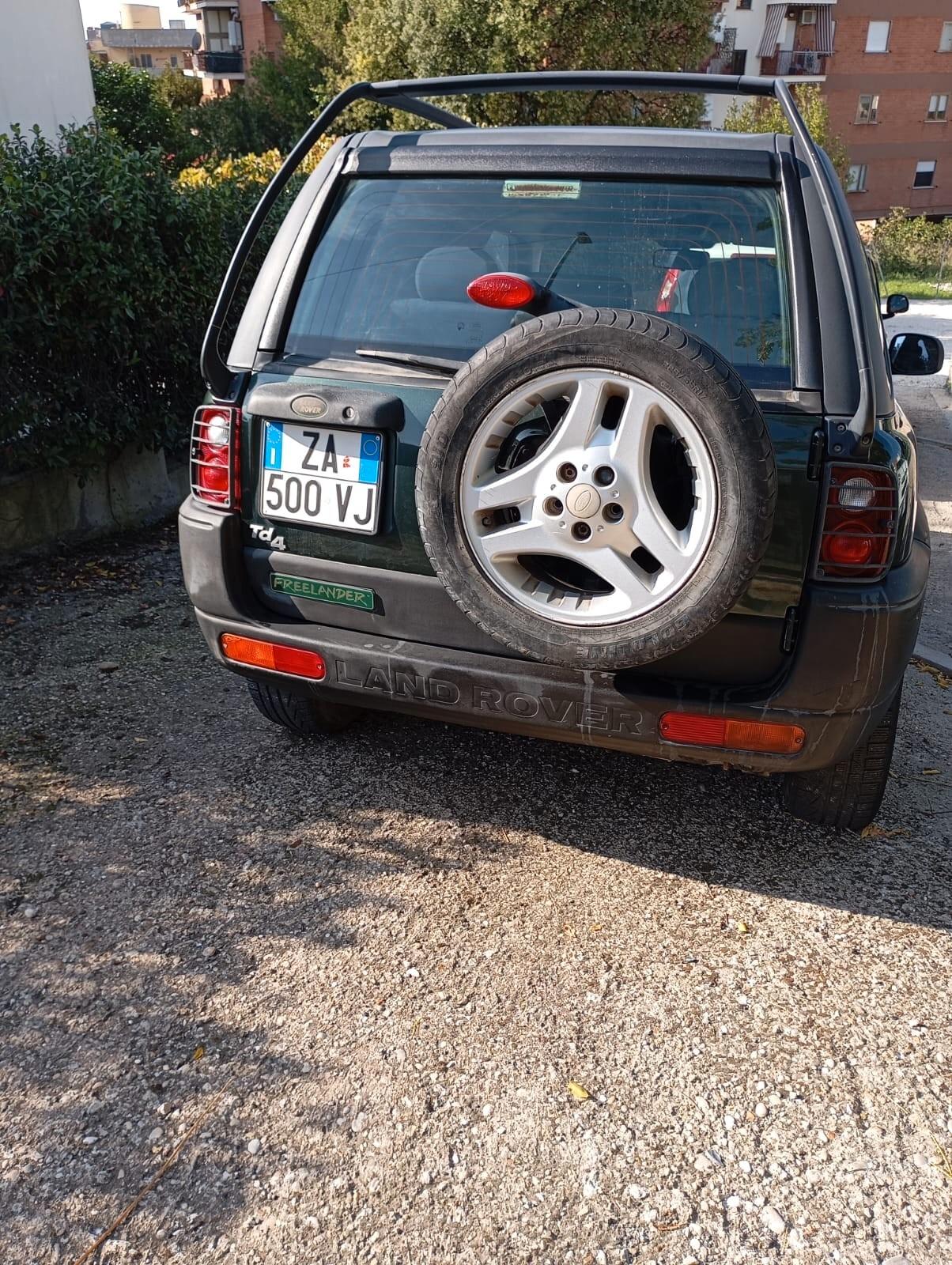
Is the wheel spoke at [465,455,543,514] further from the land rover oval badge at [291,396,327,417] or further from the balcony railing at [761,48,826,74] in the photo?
the balcony railing at [761,48,826,74]

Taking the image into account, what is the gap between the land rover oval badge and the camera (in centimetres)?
266

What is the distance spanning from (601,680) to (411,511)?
0.67 meters

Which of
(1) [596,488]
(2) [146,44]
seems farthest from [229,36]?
(1) [596,488]

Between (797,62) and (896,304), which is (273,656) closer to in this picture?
(896,304)

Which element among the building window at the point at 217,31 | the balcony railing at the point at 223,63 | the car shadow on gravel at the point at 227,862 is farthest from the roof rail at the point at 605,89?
the building window at the point at 217,31

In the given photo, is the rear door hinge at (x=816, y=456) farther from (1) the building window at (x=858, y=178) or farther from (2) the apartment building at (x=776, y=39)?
(1) the building window at (x=858, y=178)

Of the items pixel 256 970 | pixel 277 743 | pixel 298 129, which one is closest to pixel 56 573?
pixel 277 743

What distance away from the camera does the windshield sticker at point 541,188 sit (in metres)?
2.72

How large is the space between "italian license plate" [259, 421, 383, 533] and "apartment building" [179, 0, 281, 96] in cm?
5321

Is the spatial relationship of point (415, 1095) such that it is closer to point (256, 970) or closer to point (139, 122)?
point (256, 970)

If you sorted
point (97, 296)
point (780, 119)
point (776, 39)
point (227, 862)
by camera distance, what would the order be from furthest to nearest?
1. point (776, 39)
2. point (780, 119)
3. point (97, 296)
4. point (227, 862)

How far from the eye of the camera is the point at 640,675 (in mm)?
2568

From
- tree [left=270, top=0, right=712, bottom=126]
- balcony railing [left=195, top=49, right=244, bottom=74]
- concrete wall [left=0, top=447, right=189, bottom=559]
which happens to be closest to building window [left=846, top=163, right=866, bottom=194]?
tree [left=270, top=0, right=712, bottom=126]

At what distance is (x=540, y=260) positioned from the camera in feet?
8.93
